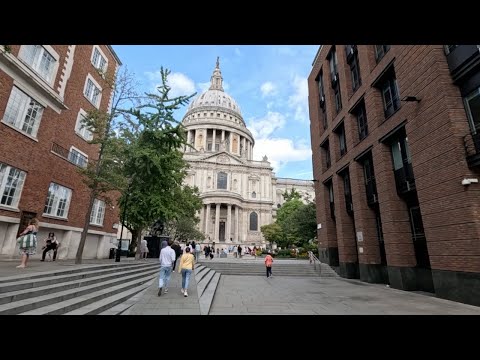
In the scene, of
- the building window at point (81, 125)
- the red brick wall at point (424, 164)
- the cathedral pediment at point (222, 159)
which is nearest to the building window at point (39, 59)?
the building window at point (81, 125)

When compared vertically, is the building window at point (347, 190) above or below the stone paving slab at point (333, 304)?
above

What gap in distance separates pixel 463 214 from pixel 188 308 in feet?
34.6

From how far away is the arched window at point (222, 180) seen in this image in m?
69.4

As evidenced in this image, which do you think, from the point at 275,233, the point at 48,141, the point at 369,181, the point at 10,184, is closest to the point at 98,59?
the point at 48,141

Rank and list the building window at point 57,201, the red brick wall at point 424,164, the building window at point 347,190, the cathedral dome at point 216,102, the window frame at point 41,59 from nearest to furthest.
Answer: the red brick wall at point 424,164 < the window frame at point 41,59 < the building window at point 57,201 < the building window at point 347,190 < the cathedral dome at point 216,102

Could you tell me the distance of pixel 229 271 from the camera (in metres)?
21.5

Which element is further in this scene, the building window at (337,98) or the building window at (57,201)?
the building window at (337,98)

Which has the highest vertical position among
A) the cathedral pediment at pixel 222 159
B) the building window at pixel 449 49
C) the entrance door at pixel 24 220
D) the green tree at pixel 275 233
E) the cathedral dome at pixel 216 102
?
the cathedral dome at pixel 216 102

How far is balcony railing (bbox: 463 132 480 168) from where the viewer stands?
31.2ft

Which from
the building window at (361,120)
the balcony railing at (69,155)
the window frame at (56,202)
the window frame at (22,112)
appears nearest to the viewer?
the window frame at (22,112)

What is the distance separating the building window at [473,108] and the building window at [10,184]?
67.3 ft

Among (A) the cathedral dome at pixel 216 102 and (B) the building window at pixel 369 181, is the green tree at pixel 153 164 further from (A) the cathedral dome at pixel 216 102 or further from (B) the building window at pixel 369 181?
(A) the cathedral dome at pixel 216 102

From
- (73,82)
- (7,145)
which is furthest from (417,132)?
(73,82)
